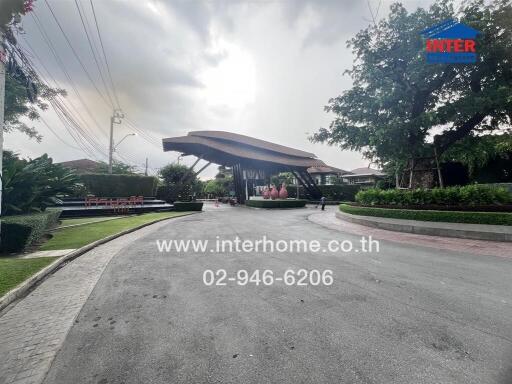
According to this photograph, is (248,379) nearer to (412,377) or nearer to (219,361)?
(219,361)

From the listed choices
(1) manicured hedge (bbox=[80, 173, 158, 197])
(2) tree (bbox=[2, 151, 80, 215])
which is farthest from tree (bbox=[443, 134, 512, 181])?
(1) manicured hedge (bbox=[80, 173, 158, 197])

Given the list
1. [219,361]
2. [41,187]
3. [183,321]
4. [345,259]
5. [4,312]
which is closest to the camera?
[219,361]

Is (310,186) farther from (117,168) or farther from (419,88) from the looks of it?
(117,168)

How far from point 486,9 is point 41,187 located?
954 inches

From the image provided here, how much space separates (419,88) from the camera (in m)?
14.7

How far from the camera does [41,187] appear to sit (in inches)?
343

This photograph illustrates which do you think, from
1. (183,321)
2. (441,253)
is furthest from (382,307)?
(441,253)

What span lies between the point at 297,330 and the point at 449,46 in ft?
58.6

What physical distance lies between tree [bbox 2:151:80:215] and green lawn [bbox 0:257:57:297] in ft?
9.82

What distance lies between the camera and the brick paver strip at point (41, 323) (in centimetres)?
233

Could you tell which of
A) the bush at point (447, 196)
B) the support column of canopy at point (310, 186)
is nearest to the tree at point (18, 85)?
the bush at point (447, 196)

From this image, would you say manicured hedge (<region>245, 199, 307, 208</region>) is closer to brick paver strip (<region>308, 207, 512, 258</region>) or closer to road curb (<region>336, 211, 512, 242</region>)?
road curb (<region>336, 211, 512, 242</region>)

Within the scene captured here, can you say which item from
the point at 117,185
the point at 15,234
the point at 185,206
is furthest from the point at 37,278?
the point at 117,185

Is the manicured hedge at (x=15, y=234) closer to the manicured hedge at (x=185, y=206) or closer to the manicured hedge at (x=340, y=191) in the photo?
the manicured hedge at (x=185, y=206)
